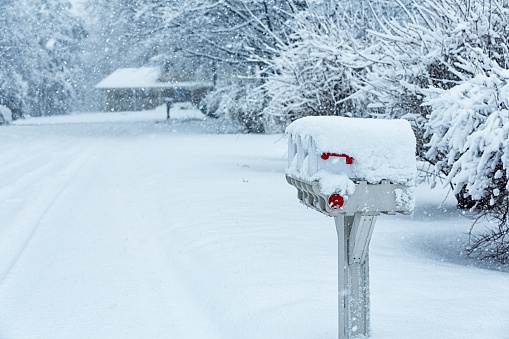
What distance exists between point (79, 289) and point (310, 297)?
2.10 meters

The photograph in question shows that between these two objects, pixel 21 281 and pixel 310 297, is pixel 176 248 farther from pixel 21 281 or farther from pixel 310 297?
pixel 310 297

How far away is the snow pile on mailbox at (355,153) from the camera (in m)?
3.29

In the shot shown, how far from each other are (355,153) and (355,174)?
12 cm

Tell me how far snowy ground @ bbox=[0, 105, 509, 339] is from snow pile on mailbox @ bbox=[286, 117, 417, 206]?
115 centimetres

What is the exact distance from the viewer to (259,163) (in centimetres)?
1653

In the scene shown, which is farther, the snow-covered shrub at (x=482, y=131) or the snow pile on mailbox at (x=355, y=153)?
the snow-covered shrub at (x=482, y=131)

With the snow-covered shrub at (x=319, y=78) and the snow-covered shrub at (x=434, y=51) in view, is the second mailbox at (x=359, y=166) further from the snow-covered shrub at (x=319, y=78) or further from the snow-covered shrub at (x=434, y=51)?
the snow-covered shrub at (x=319, y=78)

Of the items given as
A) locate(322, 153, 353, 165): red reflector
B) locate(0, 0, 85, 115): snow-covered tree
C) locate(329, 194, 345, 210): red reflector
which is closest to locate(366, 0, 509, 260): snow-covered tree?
locate(322, 153, 353, 165): red reflector

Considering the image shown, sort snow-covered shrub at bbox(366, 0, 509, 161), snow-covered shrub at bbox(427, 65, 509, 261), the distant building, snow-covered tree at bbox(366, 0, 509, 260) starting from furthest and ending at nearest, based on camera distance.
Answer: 1. the distant building
2. snow-covered shrub at bbox(366, 0, 509, 161)
3. snow-covered tree at bbox(366, 0, 509, 260)
4. snow-covered shrub at bbox(427, 65, 509, 261)

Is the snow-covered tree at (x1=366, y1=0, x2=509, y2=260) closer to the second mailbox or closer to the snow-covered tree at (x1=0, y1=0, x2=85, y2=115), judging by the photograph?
the second mailbox

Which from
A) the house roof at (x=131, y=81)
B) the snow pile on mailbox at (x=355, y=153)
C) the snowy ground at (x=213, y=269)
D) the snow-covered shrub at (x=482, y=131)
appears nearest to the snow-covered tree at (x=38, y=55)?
the house roof at (x=131, y=81)

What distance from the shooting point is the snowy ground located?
13.9ft

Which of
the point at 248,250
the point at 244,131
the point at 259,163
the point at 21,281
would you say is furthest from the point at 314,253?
the point at 244,131

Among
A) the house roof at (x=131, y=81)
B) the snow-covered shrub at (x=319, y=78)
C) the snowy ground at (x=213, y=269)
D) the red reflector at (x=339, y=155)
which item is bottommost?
the snowy ground at (x=213, y=269)
